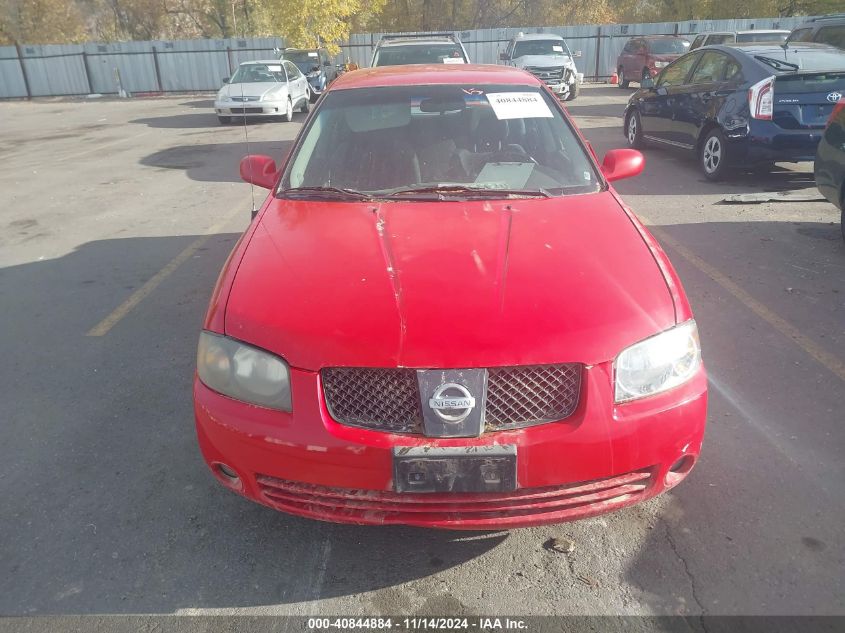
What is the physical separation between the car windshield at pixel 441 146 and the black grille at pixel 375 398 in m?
1.37

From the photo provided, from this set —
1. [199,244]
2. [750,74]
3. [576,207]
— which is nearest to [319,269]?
[576,207]

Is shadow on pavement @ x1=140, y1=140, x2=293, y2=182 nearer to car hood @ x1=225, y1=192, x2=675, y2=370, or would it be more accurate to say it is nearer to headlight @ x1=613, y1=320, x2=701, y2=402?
car hood @ x1=225, y1=192, x2=675, y2=370

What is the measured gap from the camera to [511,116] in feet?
12.3

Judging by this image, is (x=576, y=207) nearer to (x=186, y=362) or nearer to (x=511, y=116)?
(x=511, y=116)

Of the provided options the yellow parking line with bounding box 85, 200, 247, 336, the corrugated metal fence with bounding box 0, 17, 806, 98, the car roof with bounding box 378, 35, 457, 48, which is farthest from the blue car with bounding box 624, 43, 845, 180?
the corrugated metal fence with bounding box 0, 17, 806, 98

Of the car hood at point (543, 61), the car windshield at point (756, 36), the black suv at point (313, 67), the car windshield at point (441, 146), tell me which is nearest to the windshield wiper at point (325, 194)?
the car windshield at point (441, 146)

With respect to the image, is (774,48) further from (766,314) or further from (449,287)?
(449,287)

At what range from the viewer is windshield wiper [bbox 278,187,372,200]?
10.9 feet

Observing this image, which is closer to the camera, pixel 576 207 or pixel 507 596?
pixel 507 596

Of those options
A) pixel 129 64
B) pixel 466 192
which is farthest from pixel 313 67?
pixel 466 192

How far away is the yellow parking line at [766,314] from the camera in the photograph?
3.91 m

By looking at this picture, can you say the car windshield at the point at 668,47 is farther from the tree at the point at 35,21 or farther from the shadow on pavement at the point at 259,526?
the tree at the point at 35,21

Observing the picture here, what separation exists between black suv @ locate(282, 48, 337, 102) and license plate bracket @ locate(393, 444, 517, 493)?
70.2 ft

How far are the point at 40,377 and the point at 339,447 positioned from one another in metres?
2.80
